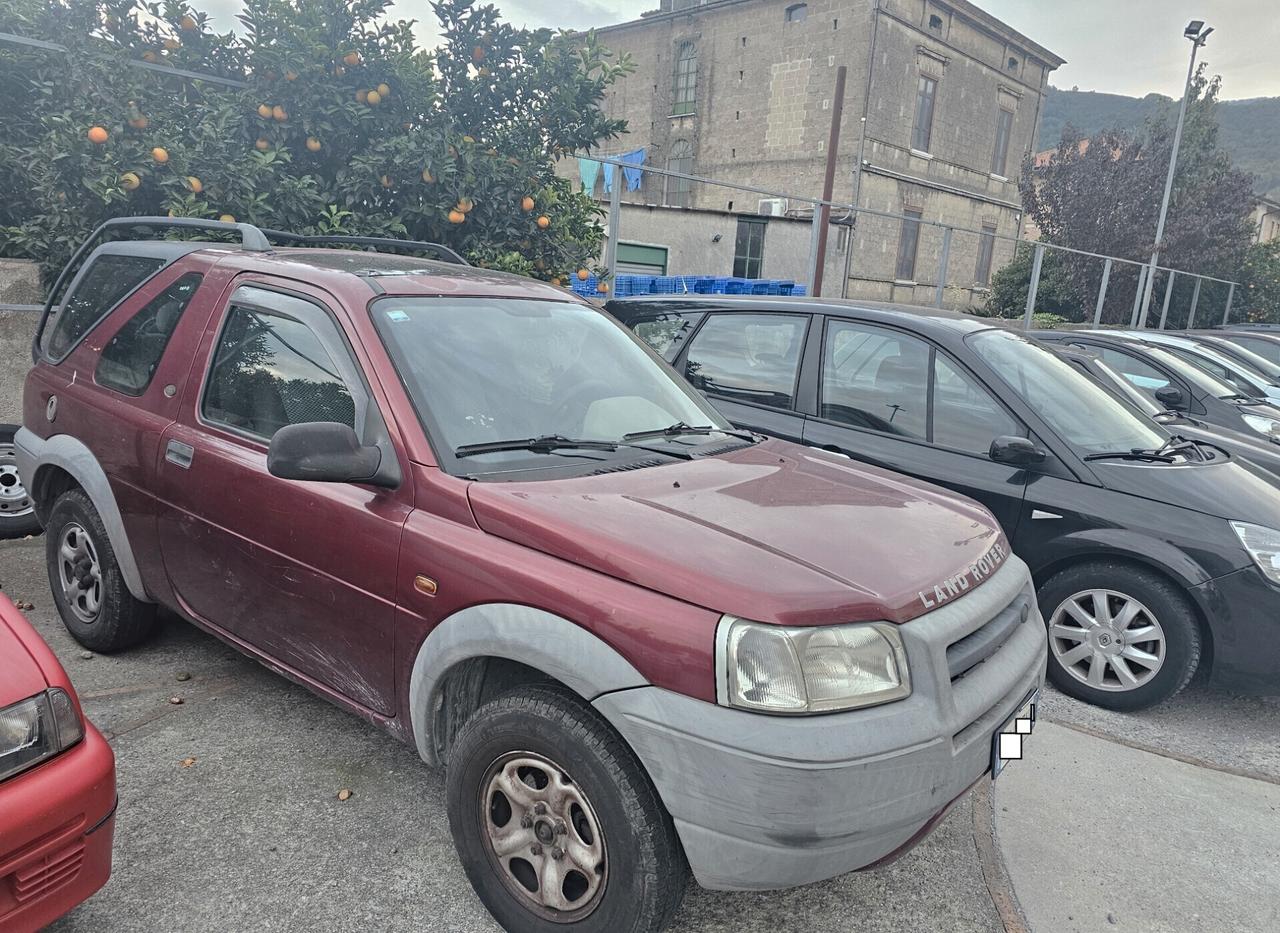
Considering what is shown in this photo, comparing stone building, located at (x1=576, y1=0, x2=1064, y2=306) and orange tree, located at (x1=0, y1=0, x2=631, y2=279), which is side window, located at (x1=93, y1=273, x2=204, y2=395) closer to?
orange tree, located at (x1=0, y1=0, x2=631, y2=279)

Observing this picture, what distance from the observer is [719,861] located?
1.90 metres

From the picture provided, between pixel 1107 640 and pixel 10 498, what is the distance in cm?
586

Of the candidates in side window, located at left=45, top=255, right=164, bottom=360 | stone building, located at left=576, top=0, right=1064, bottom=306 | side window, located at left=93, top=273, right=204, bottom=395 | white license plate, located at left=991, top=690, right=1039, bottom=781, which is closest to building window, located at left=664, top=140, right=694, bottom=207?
stone building, located at left=576, top=0, right=1064, bottom=306

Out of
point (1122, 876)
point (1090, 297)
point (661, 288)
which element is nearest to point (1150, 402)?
point (1122, 876)

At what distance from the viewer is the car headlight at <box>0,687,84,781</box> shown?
72.1 inches

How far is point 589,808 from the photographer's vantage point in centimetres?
203

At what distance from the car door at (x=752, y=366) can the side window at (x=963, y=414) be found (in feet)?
2.34

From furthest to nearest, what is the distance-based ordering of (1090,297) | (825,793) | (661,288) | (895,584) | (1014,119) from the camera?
(1014,119) < (1090,297) < (661,288) < (895,584) < (825,793)

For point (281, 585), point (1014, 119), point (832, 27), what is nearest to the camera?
point (281, 585)

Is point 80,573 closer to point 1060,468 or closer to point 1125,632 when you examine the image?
point 1060,468

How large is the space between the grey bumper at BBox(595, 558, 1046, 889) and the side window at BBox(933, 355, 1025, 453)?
2.42m

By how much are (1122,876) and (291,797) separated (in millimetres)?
2701

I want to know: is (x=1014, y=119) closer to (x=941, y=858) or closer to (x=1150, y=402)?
(x=1150, y=402)

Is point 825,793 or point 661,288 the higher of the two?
point 661,288
